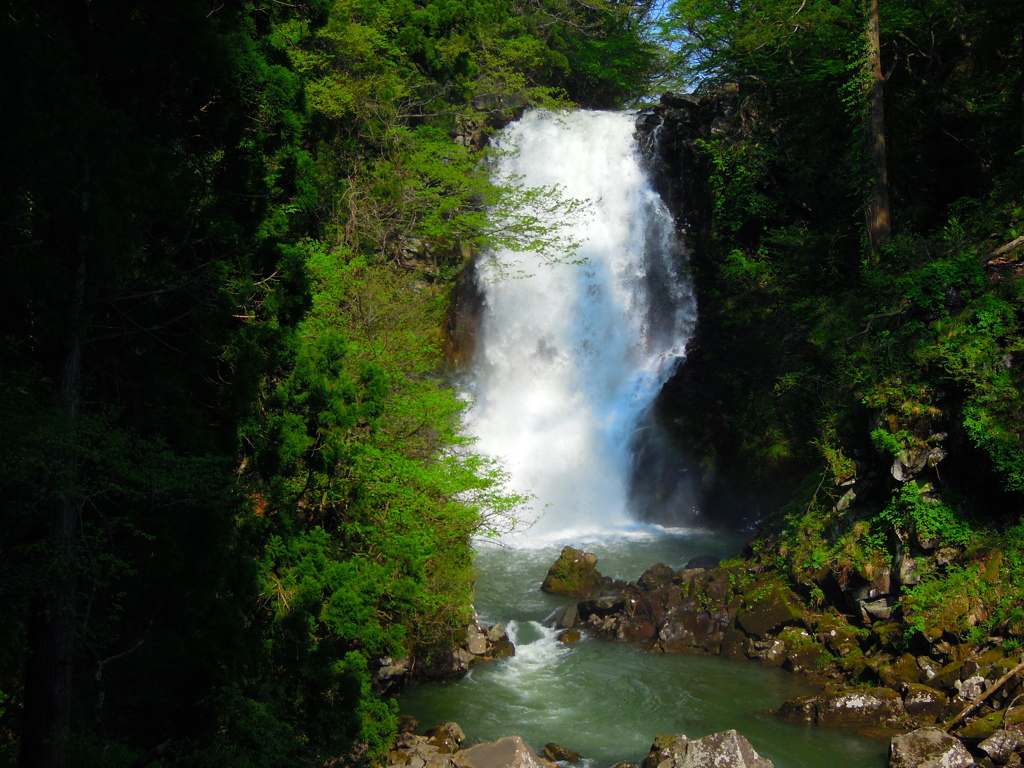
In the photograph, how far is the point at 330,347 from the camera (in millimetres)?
7676

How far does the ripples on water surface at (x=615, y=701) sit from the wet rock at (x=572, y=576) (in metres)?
1.02

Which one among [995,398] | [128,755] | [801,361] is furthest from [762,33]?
[128,755]

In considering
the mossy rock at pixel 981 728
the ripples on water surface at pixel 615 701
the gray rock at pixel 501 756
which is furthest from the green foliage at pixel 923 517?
the gray rock at pixel 501 756

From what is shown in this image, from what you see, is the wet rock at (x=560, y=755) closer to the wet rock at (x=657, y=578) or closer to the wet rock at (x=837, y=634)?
the wet rock at (x=837, y=634)

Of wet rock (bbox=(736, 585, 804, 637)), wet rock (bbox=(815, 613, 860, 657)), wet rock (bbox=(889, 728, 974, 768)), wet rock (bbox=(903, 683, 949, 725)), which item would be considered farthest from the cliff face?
wet rock (bbox=(889, 728, 974, 768))

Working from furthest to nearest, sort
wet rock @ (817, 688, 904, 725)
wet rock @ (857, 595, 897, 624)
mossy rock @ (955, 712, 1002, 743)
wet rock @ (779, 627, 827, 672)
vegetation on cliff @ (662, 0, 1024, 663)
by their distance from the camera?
wet rock @ (779, 627, 827, 672)
wet rock @ (857, 595, 897, 624)
vegetation on cliff @ (662, 0, 1024, 663)
wet rock @ (817, 688, 904, 725)
mossy rock @ (955, 712, 1002, 743)

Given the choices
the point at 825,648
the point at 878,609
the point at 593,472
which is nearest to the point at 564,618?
the point at 825,648

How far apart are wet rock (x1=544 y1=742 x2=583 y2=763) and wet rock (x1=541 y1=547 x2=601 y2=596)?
5.21 metres

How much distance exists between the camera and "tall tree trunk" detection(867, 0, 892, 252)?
515 inches

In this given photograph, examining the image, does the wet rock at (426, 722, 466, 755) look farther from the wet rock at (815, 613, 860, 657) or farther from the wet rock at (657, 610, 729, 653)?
the wet rock at (815, 613, 860, 657)

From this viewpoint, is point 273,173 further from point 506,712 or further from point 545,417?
point 545,417

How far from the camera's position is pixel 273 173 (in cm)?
772

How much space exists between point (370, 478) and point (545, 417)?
1337cm

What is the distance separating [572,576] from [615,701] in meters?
4.10
